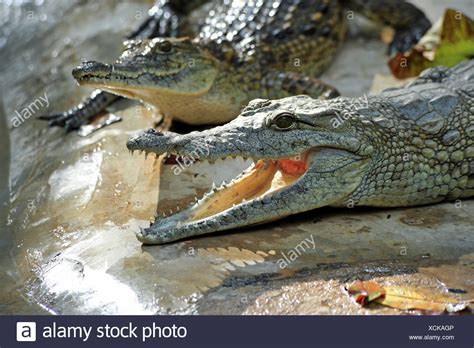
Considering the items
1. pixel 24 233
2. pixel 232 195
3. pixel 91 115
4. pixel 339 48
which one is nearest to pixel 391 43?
pixel 339 48

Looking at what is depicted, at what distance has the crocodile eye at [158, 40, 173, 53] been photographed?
6334 millimetres

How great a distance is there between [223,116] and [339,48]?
1.69 m

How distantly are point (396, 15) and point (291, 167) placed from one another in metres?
3.42

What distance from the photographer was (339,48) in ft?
25.6

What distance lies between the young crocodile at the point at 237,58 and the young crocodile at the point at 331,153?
54.2 inches

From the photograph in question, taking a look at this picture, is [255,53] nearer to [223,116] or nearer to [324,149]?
[223,116]

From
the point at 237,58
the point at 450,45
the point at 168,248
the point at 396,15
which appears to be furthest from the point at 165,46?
the point at 396,15

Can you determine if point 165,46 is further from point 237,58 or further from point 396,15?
point 396,15

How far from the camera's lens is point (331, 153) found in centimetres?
484

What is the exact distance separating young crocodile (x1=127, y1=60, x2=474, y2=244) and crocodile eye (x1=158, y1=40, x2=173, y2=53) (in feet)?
4.97

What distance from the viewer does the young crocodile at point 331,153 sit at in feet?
15.4

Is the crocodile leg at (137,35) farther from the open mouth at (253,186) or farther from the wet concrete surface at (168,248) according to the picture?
the open mouth at (253,186)

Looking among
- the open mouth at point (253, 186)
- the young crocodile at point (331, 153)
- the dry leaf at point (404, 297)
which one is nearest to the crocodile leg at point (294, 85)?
the young crocodile at point (331, 153)

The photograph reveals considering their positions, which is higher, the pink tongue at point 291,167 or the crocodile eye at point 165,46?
the crocodile eye at point 165,46
